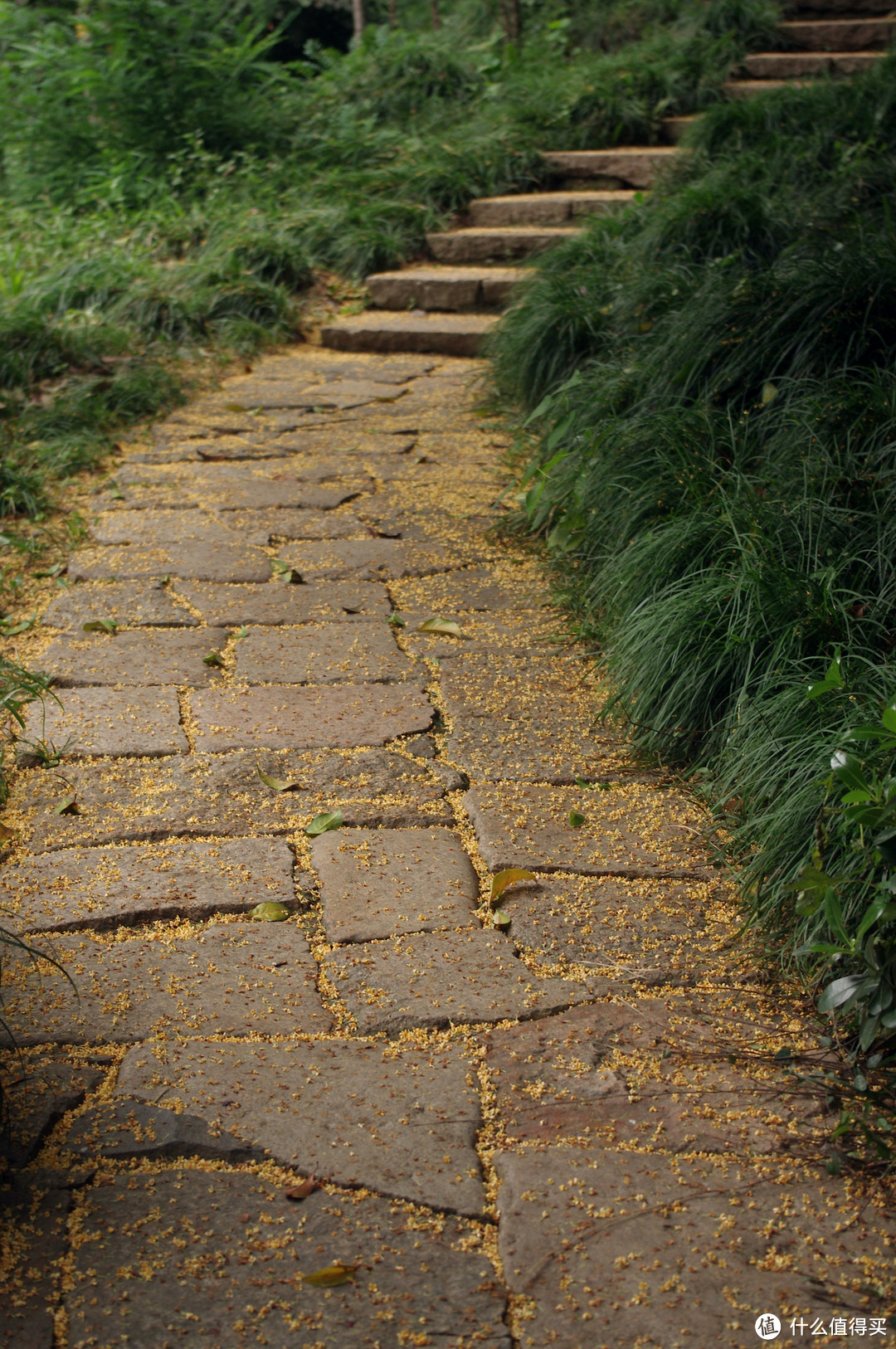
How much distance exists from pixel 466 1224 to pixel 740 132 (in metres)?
5.80

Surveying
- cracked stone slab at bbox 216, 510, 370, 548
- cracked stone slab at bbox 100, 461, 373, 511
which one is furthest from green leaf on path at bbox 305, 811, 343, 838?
cracked stone slab at bbox 100, 461, 373, 511

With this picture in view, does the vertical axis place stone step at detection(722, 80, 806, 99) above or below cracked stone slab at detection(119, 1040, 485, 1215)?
above

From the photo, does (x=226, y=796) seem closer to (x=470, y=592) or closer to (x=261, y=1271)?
(x=261, y=1271)

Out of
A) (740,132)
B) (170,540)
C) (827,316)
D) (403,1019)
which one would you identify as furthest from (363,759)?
(740,132)

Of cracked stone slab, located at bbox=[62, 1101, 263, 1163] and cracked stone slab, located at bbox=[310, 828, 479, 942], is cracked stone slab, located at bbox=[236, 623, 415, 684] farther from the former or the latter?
cracked stone slab, located at bbox=[62, 1101, 263, 1163]

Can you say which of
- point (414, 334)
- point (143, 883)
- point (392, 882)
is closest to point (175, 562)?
point (143, 883)

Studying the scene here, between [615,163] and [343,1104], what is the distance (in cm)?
656

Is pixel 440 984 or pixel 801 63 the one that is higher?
pixel 801 63

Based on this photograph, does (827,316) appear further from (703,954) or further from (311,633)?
(703,954)

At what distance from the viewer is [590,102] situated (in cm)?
720

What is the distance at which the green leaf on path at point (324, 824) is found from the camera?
223cm

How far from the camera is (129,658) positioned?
115 inches

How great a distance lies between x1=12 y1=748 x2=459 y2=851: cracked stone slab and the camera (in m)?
2.24

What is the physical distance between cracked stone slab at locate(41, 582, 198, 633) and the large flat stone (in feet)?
5.91
